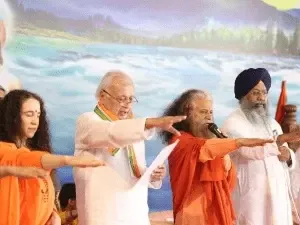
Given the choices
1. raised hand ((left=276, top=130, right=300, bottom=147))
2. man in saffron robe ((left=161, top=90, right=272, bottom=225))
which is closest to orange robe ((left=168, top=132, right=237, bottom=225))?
man in saffron robe ((left=161, top=90, right=272, bottom=225))

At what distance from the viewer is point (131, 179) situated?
340cm

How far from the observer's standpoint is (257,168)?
14.2ft

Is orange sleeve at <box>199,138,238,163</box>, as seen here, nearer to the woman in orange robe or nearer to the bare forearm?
the woman in orange robe

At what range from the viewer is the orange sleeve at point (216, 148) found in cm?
354

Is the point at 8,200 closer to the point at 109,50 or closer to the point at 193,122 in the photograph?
the point at 193,122

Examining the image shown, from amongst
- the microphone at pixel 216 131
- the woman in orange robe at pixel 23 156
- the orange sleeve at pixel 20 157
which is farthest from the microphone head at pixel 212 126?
the orange sleeve at pixel 20 157

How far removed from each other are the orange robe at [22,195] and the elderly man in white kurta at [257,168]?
1584mm

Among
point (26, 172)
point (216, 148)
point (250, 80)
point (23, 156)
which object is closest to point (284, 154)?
point (250, 80)

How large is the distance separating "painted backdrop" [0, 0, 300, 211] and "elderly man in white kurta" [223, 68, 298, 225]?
119 centimetres

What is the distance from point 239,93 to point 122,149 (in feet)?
4.39

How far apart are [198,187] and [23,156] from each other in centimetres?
139

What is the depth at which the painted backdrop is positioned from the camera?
16.3 feet

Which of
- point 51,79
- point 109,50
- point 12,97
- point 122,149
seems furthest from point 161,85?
point 12,97

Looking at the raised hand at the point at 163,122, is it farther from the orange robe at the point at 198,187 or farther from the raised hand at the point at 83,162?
the orange robe at the point at 198,187
